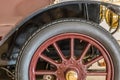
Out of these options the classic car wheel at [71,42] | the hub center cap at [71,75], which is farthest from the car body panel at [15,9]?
the hub center cap at [71,75]

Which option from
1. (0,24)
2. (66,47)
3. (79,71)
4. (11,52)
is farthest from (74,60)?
(0,24)

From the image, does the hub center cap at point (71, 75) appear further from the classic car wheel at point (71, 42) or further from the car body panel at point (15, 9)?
the car body panel at point (15, 9)

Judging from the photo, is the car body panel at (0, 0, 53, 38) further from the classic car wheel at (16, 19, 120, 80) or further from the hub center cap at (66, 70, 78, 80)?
the hub center cap at (66, 70, 78, 80)

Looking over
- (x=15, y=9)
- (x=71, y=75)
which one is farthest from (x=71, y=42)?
(x=15, y=9)

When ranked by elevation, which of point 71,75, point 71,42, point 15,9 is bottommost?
point 71,75

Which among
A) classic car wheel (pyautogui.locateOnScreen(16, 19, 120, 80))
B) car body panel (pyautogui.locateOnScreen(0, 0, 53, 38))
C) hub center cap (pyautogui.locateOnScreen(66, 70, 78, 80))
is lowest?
hub center cap (pyautogui.locateOnScreen(66, 70, 78, 80))

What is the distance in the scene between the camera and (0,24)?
1.97 m

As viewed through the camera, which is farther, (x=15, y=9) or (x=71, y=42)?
(x=15, y=9)

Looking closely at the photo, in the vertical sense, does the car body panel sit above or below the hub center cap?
above

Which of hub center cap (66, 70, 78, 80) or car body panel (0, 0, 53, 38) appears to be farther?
car body panel (0, 0, 53, 38)

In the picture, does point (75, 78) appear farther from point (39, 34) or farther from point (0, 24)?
point (0, 24)

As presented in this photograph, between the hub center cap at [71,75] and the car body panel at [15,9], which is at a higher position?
the car body panel at [15,9]

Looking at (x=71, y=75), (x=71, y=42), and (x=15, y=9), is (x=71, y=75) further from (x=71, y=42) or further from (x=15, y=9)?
(x=15, y=9)

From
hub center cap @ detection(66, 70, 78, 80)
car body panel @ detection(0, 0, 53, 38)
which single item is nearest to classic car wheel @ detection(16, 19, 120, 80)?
hub center cap @ detection(66, 70, 78, 80)
